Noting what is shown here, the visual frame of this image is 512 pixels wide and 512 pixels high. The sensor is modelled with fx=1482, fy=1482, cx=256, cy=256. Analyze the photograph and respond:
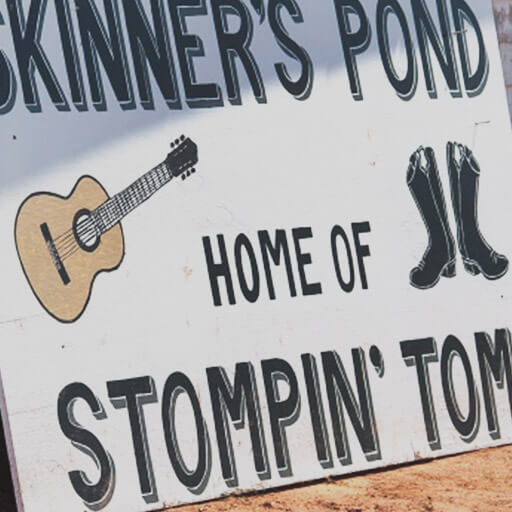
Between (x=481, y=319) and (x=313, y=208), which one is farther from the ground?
(x=313, y=208)

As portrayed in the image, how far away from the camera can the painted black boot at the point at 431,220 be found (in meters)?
6.12

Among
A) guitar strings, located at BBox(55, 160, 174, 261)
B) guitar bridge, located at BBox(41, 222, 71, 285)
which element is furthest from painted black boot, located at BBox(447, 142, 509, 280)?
guitar bridge, located at BBox(41, 222, 71, 285)

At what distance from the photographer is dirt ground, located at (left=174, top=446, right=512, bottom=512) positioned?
18.0 ft

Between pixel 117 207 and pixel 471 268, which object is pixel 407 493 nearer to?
pixel 471 268

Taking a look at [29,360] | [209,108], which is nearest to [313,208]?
[209,108]

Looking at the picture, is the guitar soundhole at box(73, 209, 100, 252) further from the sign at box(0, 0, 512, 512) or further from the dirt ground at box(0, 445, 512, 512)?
the dirt ground at box(0, 445, 512, 512)

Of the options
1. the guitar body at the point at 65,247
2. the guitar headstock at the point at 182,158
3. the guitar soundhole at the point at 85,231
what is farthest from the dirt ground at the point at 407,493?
the guitar headstock at the point at 182,158

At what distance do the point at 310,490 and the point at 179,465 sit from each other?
56cm

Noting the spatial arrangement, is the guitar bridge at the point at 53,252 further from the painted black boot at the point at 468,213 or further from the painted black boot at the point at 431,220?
the painted black boot at the point at 468,213

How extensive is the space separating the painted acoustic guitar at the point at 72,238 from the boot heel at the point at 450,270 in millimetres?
1343

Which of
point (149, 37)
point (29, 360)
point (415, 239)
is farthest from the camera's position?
point (415, 239)

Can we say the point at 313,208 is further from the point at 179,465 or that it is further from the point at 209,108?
the point at 179,465

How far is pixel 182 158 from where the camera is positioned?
221 inches

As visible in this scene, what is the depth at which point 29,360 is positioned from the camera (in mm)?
5230
